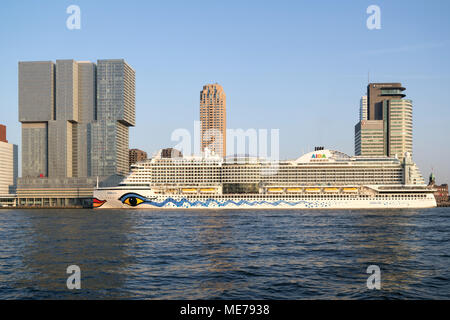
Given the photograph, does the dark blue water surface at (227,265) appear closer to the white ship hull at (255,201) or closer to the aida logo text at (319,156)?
the white ship hull at (255,201)

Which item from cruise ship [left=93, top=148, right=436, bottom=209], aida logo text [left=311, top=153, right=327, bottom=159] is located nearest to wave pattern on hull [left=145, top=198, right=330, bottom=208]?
cruise ship [left=93, top=148, right=436, bottom=209]

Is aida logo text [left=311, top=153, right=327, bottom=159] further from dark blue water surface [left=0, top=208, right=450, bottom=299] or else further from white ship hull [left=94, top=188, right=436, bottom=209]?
dark blue water surface [left=0, top=208, right=450, bottom=299]

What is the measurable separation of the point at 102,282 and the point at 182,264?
6.55 metres

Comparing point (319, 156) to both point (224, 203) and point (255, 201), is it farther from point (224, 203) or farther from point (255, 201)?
point (224, 203)

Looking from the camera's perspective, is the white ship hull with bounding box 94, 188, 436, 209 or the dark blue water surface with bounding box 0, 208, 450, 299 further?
the white ship hull with bounding box 94, 188, 436, 209

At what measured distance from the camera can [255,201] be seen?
115 metres

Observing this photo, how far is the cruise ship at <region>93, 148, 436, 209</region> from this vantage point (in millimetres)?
114438

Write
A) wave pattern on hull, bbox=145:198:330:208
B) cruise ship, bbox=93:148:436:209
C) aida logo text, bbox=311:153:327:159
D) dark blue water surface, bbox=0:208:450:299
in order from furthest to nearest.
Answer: aida logo text, bbox=311:153:327:159 → cruise ship, bbox=93:148:436:209 → wave pattern on hull, bbox=145:198:330:208 → dark blue water surface, bbox=0:208:450:299

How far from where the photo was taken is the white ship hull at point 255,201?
113750mm

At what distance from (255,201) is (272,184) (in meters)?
9.23

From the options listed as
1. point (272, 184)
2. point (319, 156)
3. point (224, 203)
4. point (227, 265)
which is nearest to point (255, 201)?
point (224, 203)

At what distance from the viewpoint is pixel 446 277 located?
2405 cm
